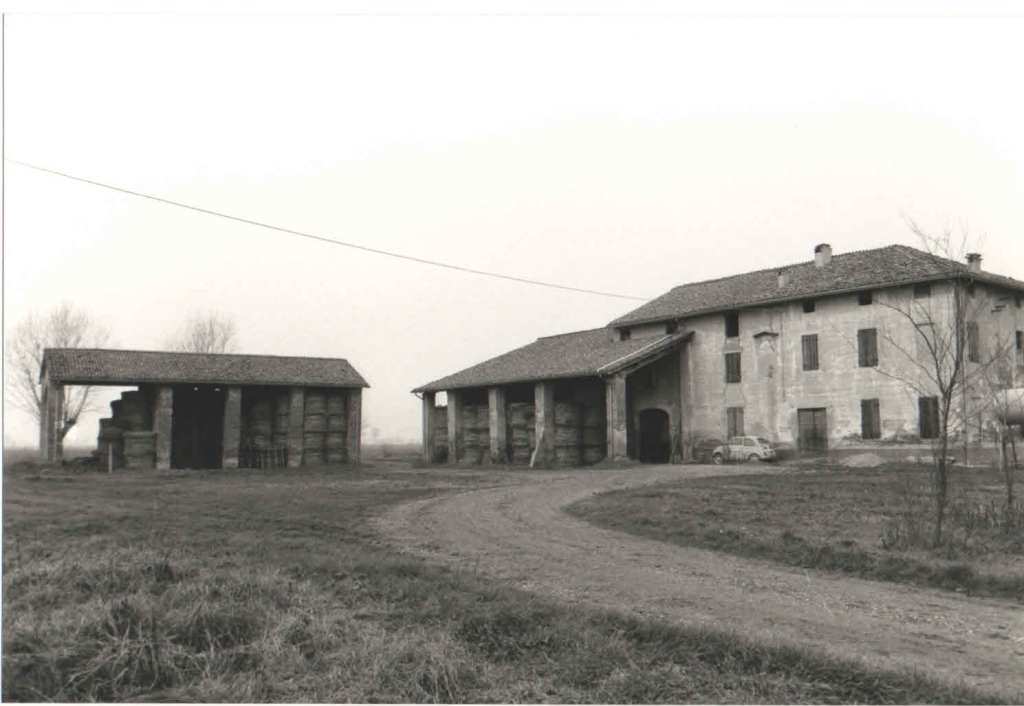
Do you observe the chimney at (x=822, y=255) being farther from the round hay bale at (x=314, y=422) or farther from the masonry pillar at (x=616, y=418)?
the round hay bale at (x=314, y=422)

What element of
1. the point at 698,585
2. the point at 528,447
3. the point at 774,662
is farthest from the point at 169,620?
the point at 528,447

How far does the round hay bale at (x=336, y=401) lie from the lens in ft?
118

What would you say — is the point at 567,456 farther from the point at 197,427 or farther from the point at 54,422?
the point at 54,422

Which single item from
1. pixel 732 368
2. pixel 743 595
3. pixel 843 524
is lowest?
pixel 743 595

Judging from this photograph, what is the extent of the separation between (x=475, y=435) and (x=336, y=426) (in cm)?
672

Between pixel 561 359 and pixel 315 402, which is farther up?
pixel 561 359

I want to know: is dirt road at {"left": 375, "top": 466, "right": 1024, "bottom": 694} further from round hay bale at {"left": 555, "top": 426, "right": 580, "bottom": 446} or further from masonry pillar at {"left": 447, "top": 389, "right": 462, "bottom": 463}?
masonry pillar at {"left": 447, "top": 389, "right": 462, "bottom": 463}

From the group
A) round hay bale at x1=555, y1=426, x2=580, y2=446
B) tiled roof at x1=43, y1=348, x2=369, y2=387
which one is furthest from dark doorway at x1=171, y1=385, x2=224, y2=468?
round hay bale at x1=555, y1=426, x2=580, y2=446

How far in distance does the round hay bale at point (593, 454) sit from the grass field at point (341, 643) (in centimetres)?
2497

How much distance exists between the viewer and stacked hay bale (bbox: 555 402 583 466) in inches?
1289

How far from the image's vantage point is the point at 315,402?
117 ft

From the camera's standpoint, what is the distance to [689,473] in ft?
79.6

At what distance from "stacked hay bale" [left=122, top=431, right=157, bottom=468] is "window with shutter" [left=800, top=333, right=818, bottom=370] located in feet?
88.0

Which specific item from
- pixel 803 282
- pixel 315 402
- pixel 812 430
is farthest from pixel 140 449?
pixel 803 282
